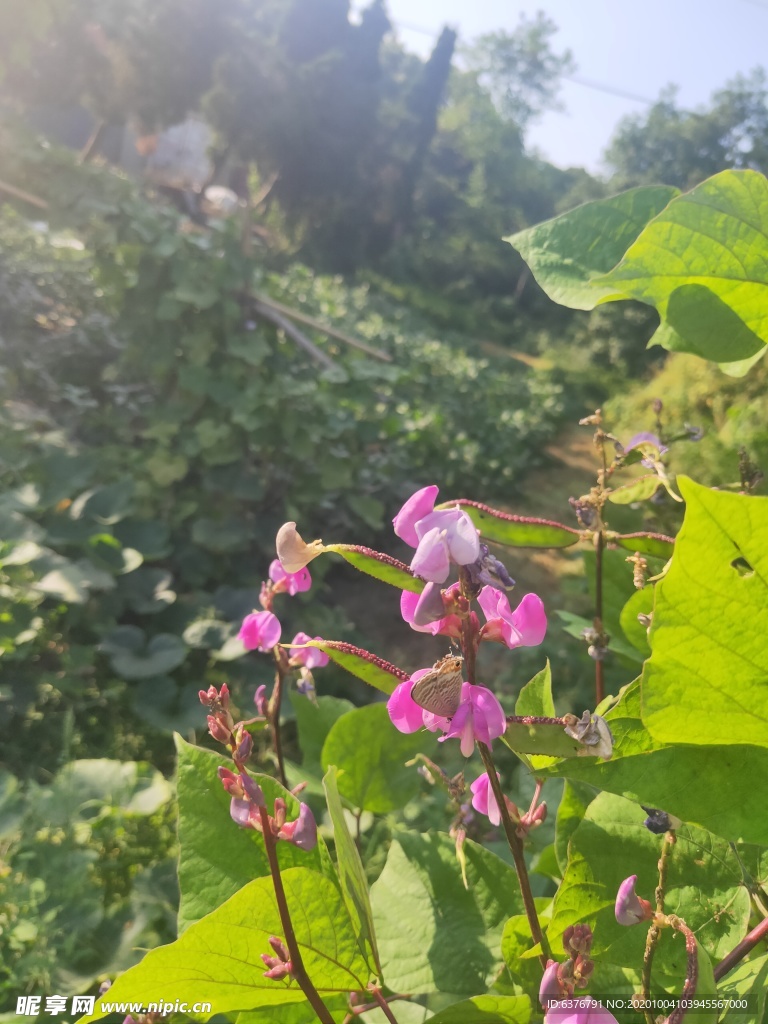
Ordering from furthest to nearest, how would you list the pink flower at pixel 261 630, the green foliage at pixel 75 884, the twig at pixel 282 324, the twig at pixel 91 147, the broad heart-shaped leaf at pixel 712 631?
the twig at pixel 91 147, the twig at pixel 282 324, the green foliage at pixel 75 884, the pink flower at pixel 261 630, the broad heart-shaped leaf at pixel 712 631

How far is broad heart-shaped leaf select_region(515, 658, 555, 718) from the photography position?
1.27 ft

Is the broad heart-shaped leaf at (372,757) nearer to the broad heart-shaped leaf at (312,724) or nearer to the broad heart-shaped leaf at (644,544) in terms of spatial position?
the broad heart-shaped leaf at (312,724)

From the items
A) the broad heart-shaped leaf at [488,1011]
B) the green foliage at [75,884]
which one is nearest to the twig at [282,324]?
the green foliage at [75,884]

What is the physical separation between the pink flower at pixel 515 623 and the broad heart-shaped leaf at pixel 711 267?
0.65ft

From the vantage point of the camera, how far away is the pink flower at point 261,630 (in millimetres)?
584

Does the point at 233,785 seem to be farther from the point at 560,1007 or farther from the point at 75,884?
the point at 75,884

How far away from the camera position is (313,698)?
63cm

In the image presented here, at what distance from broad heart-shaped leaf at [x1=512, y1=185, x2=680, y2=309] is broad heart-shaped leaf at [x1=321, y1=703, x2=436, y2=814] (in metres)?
0.40

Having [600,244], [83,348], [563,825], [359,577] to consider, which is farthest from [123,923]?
[83,348]

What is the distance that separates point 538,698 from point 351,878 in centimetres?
15

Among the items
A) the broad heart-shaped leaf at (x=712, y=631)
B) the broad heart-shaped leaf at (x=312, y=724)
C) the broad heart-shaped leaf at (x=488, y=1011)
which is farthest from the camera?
the broad heart-shaped leaf at (x=312, y=724)

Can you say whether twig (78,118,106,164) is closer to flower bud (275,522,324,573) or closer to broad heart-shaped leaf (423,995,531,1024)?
flower bud (275,522,324,573)

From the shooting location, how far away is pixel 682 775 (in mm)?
320

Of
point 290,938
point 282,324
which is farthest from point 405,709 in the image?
point 282,324
